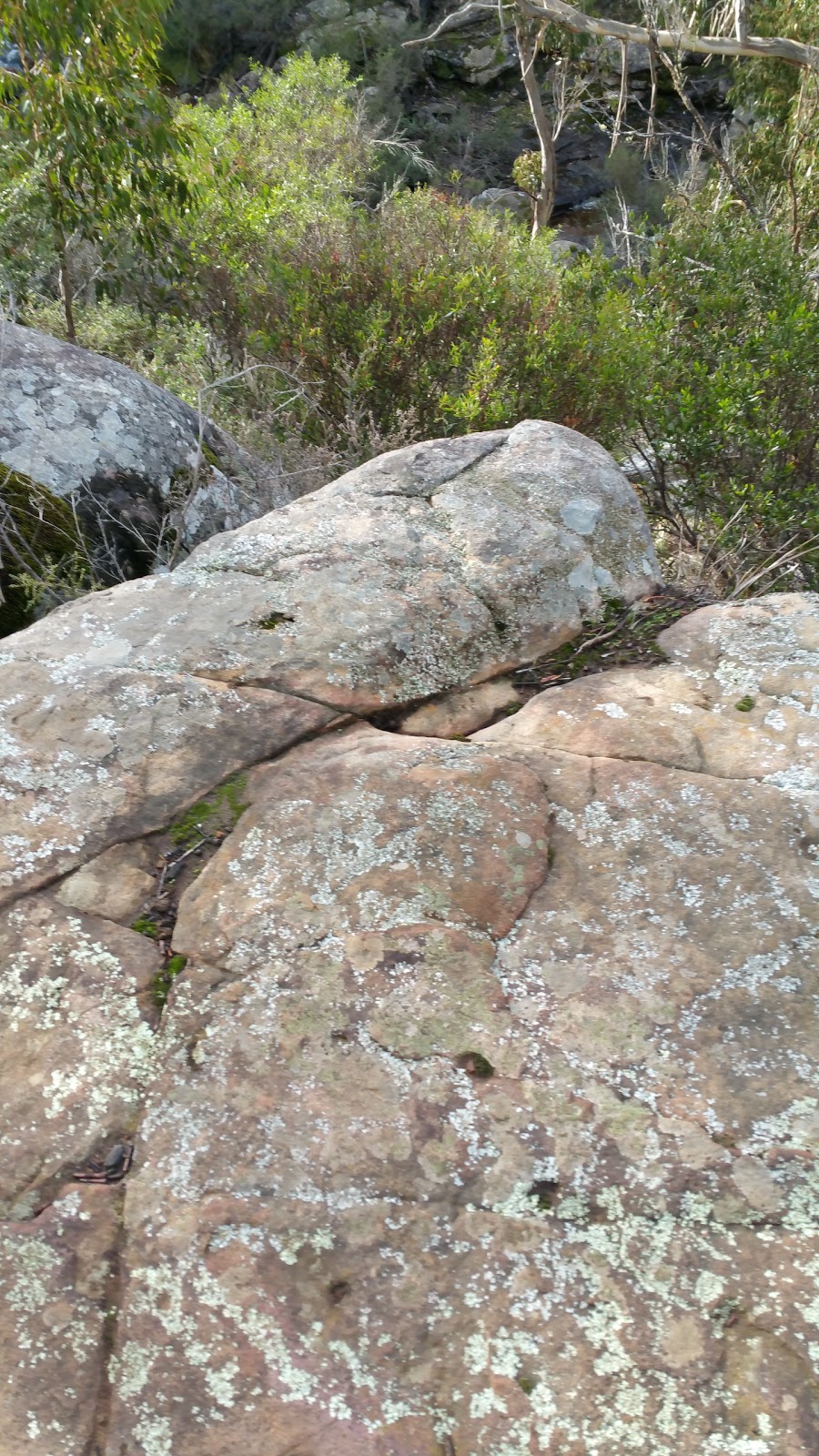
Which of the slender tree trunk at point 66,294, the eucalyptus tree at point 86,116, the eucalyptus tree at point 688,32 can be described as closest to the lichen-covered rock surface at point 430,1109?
the slender tree trunk at point 66,294

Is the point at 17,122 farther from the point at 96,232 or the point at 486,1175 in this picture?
the point at 486,1175

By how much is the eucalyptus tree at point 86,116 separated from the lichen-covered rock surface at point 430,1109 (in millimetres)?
5039

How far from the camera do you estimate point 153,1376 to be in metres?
1.49

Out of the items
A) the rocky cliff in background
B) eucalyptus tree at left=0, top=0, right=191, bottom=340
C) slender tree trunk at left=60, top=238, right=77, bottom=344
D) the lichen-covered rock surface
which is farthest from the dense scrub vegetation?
the rocky cliff in background

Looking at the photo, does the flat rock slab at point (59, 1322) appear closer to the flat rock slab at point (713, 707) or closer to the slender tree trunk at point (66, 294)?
the flat rock slab at point (713, 707)

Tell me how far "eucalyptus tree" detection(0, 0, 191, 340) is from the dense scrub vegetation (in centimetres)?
26

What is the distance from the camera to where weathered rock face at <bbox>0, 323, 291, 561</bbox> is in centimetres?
434

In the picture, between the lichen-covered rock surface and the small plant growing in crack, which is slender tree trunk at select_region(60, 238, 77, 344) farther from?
the small plant growing in crack

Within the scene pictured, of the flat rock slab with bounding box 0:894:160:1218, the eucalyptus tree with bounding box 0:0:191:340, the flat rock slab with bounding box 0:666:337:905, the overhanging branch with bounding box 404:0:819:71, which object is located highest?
the overhanging branch with bounding box 404:0:819:71

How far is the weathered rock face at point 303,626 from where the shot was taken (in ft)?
7.38

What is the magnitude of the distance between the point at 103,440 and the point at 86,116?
2.78 metres

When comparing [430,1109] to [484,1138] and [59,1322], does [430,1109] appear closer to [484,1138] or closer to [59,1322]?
[484,1138]

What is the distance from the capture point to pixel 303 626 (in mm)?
2621

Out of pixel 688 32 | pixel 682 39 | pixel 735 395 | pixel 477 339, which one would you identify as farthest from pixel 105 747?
pixel 688 32
